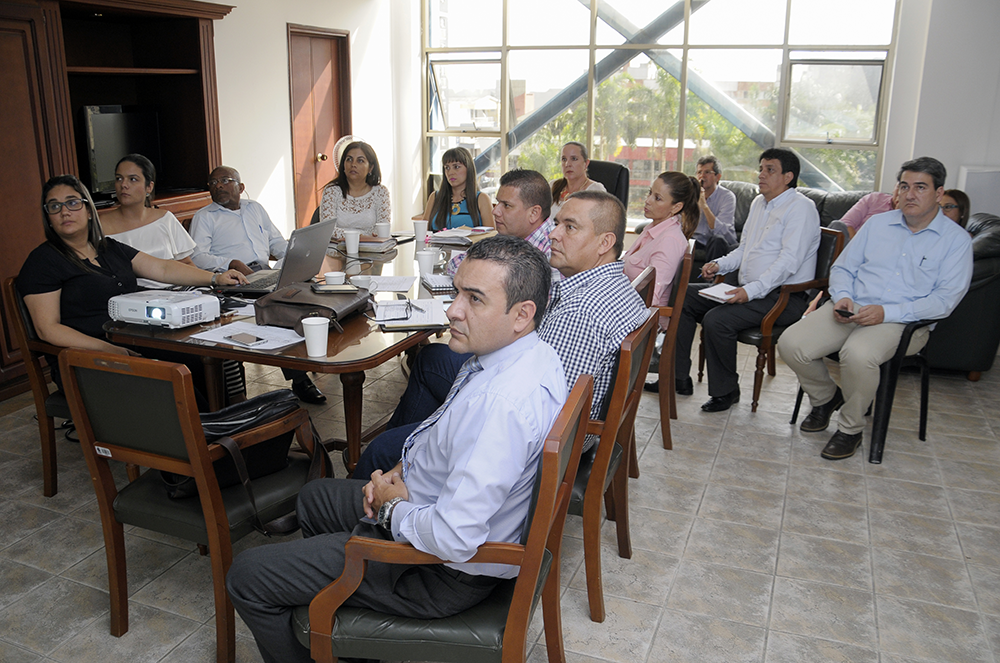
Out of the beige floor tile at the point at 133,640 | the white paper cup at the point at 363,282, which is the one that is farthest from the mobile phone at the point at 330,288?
the beige floor tile at the point at 133,640

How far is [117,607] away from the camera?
2.13m

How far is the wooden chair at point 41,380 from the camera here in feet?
9.23

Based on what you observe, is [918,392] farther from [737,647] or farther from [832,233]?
[737,647]

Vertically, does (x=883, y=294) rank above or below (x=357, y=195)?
below

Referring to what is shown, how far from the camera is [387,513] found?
1.63 m

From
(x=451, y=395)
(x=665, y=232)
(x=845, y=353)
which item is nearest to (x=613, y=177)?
(x=665, y=232)

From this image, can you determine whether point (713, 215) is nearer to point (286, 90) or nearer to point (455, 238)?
point (455, 238)

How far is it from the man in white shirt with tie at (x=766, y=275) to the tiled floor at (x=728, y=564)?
1.31 ft

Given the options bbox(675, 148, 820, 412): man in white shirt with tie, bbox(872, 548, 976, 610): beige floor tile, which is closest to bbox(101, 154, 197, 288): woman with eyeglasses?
bbox(675, 148, 820, 412): man in white shirt with tie

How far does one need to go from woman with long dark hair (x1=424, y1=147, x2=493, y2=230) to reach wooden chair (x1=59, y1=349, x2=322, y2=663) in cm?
271

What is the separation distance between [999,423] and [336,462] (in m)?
3.19

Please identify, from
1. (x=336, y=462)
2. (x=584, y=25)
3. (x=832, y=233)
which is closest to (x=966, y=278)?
(x=832, y=233)

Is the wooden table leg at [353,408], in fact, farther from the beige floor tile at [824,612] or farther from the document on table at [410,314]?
the beige floor tile at [824,612]

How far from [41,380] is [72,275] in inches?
16.5
